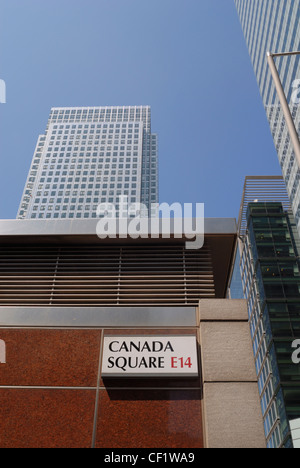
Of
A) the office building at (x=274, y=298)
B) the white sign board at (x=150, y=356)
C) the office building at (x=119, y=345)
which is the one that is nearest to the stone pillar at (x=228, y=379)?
the office building at (x=119, y=345)

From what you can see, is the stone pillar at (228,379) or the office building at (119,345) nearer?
the stone pillar at (228,379)

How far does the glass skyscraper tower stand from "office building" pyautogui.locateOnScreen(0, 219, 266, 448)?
48.9 meters

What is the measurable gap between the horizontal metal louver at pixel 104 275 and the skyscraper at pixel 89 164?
12211 cm

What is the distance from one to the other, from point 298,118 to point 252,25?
1487 inches

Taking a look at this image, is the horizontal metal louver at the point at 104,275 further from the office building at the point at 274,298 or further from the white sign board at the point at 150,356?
the office building at the point at 274,298

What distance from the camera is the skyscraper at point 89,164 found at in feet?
443

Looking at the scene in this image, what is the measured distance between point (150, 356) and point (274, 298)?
66.0 m

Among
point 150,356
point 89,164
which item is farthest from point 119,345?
point 89,164

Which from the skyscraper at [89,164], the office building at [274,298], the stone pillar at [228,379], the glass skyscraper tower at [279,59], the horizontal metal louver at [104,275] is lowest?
the stone pillar at [228,379]

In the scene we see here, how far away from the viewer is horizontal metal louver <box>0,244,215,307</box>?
8.17 meters

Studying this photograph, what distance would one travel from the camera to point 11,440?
6316mm

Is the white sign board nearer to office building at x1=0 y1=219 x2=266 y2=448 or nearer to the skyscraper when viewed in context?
office building at x1=0 y1=219 x2=266 y2=448

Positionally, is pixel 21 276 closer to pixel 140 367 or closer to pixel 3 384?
pixel 3 384

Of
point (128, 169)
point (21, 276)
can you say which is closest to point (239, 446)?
point (21, 276)
